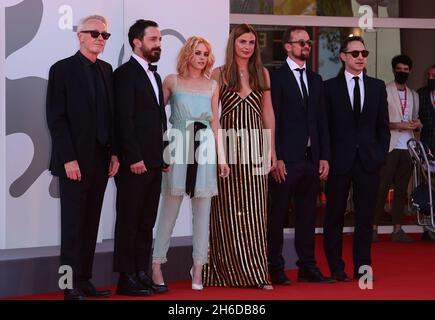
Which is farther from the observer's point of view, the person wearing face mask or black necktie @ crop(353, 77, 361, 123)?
the person wearing face mask

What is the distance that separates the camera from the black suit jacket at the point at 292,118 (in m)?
7.71

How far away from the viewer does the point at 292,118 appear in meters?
7.73

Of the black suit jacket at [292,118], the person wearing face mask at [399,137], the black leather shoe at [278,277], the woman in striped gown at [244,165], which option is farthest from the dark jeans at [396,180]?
the woman in striped gown at [244,165]

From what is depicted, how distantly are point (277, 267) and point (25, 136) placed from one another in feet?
6.80

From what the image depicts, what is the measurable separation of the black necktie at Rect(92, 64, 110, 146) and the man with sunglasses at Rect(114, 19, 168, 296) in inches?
5.8

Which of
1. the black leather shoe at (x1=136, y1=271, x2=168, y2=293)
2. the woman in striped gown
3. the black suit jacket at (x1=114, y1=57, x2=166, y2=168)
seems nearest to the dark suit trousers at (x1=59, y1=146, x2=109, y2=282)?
the black suit jacket at (x1=114, y1=57, x2=166, y2=168)

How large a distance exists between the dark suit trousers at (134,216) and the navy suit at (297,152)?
3.30ft

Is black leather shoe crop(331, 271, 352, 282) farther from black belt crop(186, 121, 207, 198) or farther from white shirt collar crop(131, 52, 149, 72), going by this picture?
white shirt collar crop(131, 52, 149, 72)

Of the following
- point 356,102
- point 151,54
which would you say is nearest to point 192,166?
point 151,54

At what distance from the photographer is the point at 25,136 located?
26.0 feet

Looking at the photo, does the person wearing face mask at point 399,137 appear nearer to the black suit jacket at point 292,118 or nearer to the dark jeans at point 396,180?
the dark jeans at point 396,180

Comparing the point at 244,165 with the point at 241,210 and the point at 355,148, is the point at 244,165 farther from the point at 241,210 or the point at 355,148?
the point at 355,148

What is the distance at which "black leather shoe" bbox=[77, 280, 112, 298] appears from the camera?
7012 mm

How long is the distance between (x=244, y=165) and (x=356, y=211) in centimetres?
109
